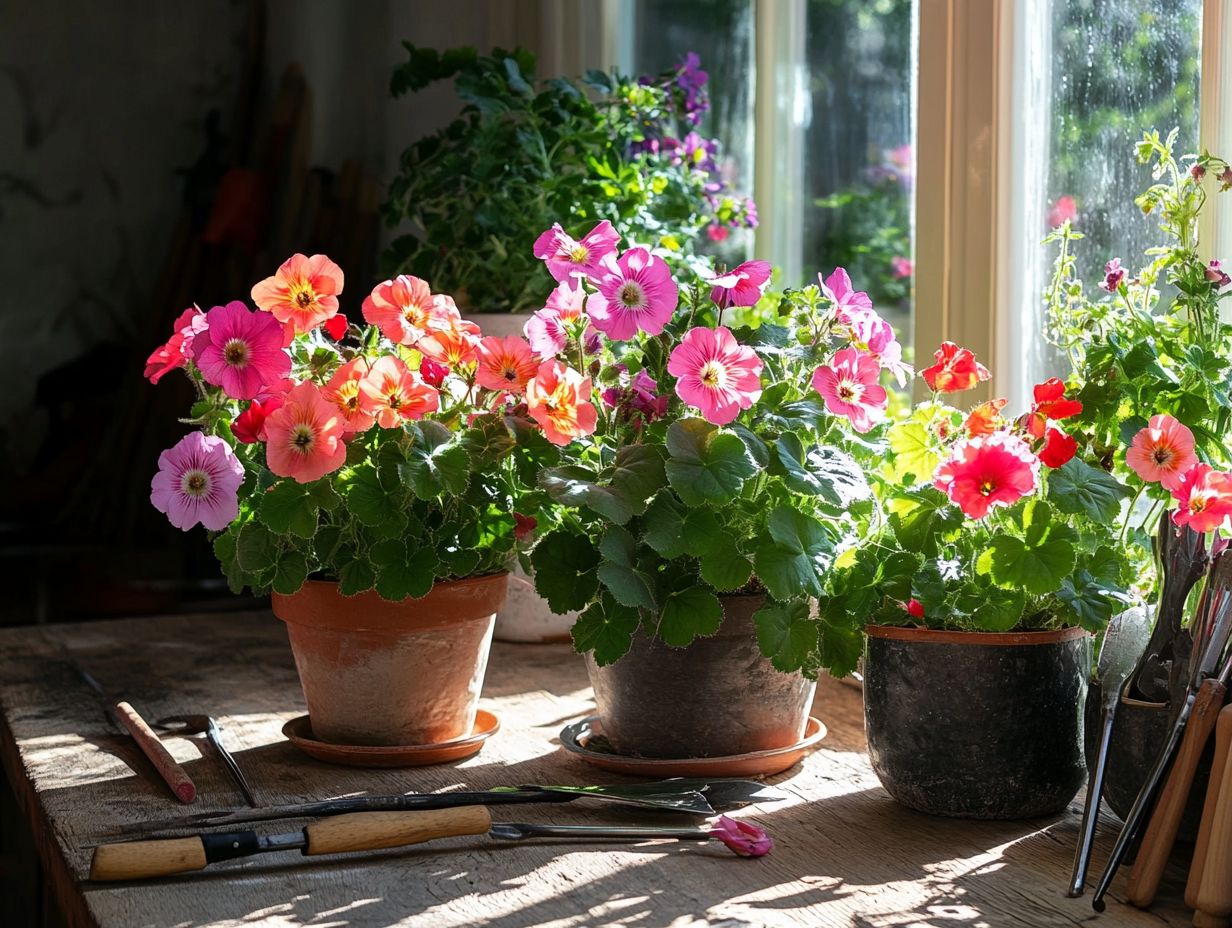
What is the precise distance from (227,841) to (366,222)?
2.81 m

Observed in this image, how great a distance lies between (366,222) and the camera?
352cm

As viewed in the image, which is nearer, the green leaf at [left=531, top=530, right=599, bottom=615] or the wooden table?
the wooden table

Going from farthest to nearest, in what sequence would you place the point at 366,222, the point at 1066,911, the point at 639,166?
the point at 366,222, the point at 639,166, the point at 1066,911

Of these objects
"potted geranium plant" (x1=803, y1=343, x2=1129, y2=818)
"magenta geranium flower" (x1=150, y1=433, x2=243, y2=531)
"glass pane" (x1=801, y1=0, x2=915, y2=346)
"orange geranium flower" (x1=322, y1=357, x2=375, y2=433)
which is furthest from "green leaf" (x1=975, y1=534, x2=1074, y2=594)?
"glass pane" (x1=801, y1=0, x2=915, y2=346)

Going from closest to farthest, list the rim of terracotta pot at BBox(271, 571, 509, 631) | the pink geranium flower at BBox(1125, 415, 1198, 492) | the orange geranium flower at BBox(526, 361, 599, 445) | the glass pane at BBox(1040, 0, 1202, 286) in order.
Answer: the pink geranium flower at BBox(1125, 415, 1198, 492) → the orange geranium flower at BBox(526, 361, 599, 445) → the rim of terracotta pot at BBox(271, 571, 509, 631) → the glass pane at BBox(1040, 0, 1202, 286)

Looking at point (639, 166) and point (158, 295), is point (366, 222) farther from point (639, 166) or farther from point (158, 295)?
point (639, 166)

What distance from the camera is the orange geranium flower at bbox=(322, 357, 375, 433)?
1.01 metres

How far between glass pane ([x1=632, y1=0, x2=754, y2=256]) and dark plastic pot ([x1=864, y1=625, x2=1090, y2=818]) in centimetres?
117

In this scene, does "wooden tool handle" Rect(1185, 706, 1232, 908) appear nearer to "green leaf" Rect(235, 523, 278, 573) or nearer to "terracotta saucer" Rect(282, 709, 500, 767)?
"terracotta saucer" Rect(282, 709, 500, 767)

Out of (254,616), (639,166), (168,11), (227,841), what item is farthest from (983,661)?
(168,11)

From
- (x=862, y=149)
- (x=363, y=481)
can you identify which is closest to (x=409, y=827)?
(x=363, y=481)

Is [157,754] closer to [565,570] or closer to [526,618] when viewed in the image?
[565,570]

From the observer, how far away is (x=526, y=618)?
1693mm

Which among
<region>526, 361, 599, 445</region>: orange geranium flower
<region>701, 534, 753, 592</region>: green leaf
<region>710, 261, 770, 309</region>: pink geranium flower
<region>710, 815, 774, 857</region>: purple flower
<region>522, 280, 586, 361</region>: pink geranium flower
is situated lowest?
<region>710, 815, 774, 857</region>: purple flower
